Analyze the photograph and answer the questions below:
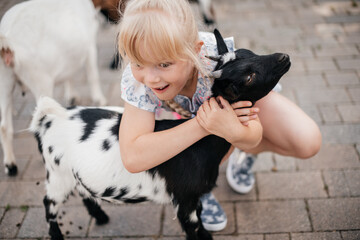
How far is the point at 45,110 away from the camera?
2059 millimetres

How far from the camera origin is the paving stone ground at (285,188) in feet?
8.12

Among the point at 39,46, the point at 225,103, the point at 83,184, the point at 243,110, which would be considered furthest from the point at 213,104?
the point at 39,46

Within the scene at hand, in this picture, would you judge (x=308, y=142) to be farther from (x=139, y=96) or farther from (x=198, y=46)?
(x=139, y=96)

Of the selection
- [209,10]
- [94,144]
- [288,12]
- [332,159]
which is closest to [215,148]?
[94,144]

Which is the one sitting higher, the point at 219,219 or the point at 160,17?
the point at 160,17

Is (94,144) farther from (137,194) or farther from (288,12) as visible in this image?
(288,12)

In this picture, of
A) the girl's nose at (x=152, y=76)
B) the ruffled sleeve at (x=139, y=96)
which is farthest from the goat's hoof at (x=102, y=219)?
the girl's nose at (x=152, y=76)

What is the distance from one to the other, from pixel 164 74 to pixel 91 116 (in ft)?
2.19

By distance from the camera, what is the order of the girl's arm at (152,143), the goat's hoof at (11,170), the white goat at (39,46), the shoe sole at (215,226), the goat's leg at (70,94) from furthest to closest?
the goat's leg at (70,94) → the goat's hoof at (11,170) → the white goat at (39,46) → the shoe sole at (215,226) → the girl's arm at (152,143)

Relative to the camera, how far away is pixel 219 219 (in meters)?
2.47

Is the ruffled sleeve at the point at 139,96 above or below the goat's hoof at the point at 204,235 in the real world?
above

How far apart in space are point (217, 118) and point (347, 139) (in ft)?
6.10

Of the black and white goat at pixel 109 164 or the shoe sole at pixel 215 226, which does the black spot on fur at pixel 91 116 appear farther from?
the shoe sole at pixel 215 226

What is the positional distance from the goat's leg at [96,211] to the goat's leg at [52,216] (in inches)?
9.2
